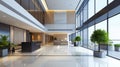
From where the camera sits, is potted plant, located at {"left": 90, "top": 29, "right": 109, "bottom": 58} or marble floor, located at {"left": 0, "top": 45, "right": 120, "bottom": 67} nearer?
marble floor, located at {"left": 0, "top": 45, "right": 120, "bottom": 67}

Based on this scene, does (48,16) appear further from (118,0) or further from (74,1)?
(118,0)

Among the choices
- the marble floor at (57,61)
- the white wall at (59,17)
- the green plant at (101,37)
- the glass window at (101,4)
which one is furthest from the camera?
the white wall at (59,17)

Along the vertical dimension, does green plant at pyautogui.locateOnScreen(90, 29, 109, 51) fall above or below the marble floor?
above

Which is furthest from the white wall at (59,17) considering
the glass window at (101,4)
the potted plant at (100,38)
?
the potted plant at (100,38)

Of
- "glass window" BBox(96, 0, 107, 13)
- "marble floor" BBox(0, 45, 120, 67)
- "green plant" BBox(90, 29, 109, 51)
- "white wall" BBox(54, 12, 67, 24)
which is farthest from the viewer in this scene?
"white wall" BBox(54, 12, 67, 24)

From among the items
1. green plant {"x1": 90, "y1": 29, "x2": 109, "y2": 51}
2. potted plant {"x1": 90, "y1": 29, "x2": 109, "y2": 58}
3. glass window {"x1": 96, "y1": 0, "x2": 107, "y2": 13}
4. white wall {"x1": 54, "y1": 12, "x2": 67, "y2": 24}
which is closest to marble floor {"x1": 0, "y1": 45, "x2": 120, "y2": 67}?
potted plant {"x1": 90, "y1": 29, "x2": 109, "y2": 58}

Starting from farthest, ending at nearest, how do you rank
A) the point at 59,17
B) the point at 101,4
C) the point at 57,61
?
the point at 59,17, the point at 101,4, the point at 57,61

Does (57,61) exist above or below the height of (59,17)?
below

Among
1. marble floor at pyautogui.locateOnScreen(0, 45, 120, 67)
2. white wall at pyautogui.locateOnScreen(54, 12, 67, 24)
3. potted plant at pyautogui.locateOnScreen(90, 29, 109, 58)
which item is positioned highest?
white wall at pyautogui.locateOnScreen(54, 12, 67, 24)

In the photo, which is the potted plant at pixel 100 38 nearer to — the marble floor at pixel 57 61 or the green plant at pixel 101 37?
the green plant at pixel 101 37

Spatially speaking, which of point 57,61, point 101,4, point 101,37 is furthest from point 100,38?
point 101,4

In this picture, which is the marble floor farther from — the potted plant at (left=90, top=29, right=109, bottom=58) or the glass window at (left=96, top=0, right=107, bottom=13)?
the glass window at (left=96, top=0, right=107, bottom=13)

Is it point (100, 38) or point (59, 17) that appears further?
point (59, 17)

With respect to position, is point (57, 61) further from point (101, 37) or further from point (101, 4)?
point (101, 4)
